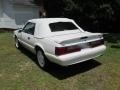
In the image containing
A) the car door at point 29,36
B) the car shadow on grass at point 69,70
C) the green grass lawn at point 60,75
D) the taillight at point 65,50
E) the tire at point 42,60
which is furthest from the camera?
the car door at point 29,36

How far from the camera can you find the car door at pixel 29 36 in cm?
781

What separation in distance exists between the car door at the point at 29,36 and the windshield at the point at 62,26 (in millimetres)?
783

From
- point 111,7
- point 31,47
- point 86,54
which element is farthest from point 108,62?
point 111,7

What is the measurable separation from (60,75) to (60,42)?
3.75ft

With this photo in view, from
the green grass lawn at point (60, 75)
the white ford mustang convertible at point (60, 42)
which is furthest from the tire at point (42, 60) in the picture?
the green grass lawn at point (60, 75)

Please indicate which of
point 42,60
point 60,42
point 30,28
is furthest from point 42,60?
point 30,28

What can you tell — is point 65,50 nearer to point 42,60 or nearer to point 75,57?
point 75,57

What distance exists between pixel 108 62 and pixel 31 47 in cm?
279

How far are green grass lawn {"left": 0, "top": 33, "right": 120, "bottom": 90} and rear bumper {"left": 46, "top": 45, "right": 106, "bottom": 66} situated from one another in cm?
51

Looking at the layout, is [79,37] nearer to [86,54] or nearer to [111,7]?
[86,54]

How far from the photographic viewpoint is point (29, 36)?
7992mm

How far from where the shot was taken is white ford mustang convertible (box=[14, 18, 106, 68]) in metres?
Result: 6.18

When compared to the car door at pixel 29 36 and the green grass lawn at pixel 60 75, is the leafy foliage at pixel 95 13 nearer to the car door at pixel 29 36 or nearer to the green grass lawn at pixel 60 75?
the green grass lawn at pixel 60 75

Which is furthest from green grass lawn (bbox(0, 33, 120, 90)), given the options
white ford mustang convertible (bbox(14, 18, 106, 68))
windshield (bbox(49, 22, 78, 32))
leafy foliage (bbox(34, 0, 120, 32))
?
leafy foliage (bbox(34, 0, 120, 32))
